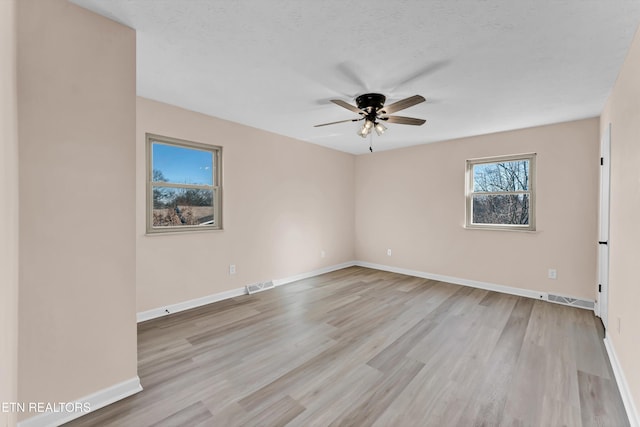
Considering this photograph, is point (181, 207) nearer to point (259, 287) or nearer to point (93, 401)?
point (259, 287)

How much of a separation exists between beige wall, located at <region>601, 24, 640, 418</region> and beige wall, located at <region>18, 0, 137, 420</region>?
11.1ft

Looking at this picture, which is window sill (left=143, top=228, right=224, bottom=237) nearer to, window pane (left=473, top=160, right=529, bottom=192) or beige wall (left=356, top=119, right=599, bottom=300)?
beige wall (left=356, top=119, right=599, bottom=300)

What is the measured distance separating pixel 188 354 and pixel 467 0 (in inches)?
133

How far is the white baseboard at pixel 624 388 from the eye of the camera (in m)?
1.67

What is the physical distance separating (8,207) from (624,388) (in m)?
3.82

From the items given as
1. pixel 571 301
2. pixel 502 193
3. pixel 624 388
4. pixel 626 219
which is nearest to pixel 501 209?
pixel 502 193

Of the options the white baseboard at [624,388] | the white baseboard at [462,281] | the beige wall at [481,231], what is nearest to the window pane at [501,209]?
the beige wall at [481,231]

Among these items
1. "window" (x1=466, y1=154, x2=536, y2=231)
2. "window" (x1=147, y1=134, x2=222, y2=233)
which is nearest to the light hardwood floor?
"window" (x1=147, y1=134, x2=222, y2=233)

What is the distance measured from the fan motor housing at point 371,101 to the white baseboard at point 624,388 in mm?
2932

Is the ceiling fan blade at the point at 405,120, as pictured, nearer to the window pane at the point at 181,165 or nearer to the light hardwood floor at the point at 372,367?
the light hardwood floor at the point at 372,367

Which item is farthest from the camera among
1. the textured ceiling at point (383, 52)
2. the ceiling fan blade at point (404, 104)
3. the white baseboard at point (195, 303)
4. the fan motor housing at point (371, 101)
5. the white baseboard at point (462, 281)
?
the white baseboard at point (462, 281)

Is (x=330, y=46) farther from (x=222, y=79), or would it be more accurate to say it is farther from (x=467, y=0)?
(x=222, y=79)

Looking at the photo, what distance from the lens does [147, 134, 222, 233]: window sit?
3.32m

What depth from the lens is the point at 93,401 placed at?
1.79 meters
